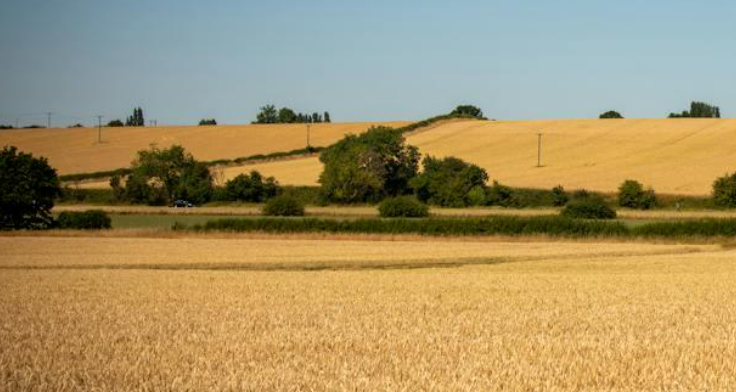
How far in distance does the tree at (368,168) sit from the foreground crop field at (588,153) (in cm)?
539

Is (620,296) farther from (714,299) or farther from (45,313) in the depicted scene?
(45,313)

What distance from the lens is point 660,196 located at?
80688 mm

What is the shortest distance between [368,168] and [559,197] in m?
17.0

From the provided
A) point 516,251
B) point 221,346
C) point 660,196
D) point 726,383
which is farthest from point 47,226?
point 726,383

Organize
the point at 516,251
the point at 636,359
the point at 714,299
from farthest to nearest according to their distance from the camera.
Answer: the point at 516,251 < the point at 714,299 < the point at 636,359

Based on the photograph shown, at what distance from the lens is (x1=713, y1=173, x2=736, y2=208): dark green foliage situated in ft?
252

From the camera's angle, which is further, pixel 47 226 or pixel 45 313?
pixel 47 226

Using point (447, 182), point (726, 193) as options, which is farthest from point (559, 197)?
point (726, 193)

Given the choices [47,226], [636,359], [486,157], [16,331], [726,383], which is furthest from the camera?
[486,157]

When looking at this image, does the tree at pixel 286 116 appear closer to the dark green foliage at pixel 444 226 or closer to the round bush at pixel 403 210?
the round bush at pixel 403 210

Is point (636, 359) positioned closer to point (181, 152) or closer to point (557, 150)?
point (181, 152)

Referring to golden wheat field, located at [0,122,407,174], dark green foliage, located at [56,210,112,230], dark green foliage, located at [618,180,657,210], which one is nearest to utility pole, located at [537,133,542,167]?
dark green foliage, located at [618,180,657,210]

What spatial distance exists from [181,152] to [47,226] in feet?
104

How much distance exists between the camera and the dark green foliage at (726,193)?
252ft
